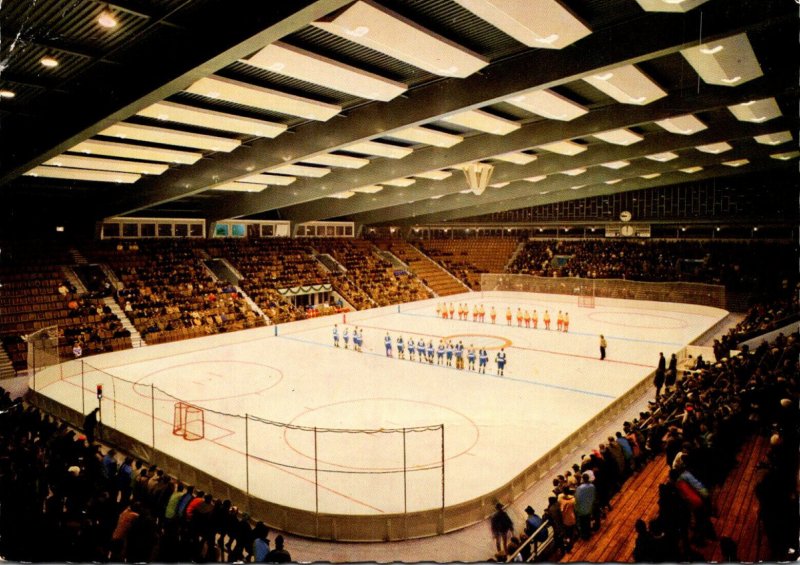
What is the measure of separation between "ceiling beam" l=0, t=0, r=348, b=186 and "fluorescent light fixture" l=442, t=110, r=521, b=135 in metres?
7.47

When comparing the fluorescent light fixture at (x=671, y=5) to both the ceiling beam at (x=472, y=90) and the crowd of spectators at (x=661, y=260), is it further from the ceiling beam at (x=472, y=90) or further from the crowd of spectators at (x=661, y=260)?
the crowd of spectators at (x=661, y=260)

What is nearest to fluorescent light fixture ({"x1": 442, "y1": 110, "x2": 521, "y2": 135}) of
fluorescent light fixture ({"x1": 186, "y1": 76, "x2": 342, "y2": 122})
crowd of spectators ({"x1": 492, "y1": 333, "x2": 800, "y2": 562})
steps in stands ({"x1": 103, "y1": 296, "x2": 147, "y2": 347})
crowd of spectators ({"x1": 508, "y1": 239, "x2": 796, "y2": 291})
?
fluorescent light fixture ({"x1": 186, "y1": 76, "x2": 342, "y2": 122})

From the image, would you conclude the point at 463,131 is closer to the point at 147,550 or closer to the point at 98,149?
the point at 98,149

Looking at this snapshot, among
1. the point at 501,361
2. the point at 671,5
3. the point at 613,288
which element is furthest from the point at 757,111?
the point at 613,288

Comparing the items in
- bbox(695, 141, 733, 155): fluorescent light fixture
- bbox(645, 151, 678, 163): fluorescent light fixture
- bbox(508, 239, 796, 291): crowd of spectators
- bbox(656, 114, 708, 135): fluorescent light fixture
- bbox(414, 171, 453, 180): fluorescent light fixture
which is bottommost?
bbox(508, 239, 796, 291): crowd of spectators

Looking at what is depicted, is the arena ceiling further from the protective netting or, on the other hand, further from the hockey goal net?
the protective netting

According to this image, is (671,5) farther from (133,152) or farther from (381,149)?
(133,152)

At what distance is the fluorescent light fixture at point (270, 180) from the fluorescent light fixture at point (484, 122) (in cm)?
958

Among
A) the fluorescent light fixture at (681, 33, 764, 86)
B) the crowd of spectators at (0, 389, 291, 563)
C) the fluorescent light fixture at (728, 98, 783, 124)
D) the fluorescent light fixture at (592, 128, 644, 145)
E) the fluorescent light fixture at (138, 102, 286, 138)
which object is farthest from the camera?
the fluorescent light fixture at (592, 128, 644, 145)

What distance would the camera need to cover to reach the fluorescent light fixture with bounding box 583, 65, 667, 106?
1138 cm

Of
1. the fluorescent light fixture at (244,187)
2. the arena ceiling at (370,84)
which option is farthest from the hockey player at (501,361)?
the fluorescent light fixture at (244,187)

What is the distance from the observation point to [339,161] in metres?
20.0

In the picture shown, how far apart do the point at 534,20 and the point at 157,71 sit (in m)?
6.47

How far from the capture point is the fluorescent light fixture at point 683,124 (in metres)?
15.6
